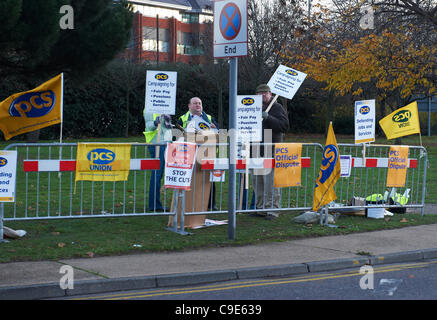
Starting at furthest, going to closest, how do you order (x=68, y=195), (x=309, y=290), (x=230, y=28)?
(x=68, y=195), (x=230, y=28), (x=309, y=290)

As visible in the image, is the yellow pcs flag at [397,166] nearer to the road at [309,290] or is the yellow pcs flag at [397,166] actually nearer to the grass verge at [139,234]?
the grass verge at [139,234]

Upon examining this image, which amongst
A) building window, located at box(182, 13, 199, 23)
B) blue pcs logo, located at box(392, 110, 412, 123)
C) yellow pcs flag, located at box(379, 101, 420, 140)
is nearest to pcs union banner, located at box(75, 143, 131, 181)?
yellow pcs flag, located at box(379, 101, 420, 140)

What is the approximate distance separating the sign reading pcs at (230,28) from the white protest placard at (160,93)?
10.5 ft

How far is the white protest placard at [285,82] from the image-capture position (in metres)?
11.1

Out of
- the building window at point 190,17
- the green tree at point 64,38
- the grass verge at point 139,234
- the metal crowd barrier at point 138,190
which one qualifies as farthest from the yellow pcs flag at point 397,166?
the building window at point 190,17

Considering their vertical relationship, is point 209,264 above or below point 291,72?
below

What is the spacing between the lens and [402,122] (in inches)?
453

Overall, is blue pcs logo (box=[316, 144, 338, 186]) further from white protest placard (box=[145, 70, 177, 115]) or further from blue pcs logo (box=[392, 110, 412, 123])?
white protest placard (box=[145, 70, 177, 115])

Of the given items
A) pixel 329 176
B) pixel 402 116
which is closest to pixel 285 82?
pixel 329 176

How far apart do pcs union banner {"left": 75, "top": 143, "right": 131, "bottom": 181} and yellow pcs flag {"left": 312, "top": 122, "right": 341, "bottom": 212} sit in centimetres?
306

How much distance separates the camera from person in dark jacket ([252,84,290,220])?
34.6 ft

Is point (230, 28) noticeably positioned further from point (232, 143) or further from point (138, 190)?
point (138, 190)

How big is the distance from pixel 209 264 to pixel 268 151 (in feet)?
11.5

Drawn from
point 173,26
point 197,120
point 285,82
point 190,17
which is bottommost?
point 197,120
